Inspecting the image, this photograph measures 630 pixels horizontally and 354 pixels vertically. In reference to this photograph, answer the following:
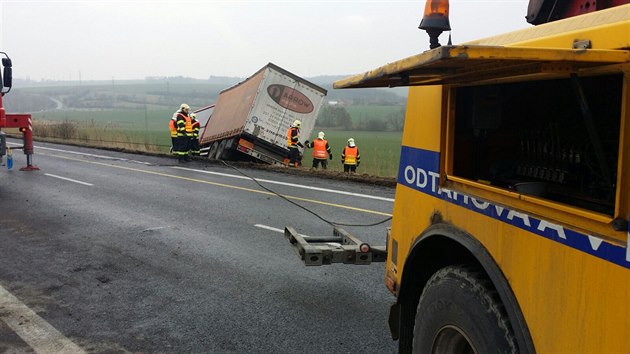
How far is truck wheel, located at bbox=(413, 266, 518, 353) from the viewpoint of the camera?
211 cm

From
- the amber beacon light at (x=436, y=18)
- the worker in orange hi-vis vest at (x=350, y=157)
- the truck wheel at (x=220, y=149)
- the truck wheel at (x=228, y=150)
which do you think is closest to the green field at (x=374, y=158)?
the worker in orange hi-vis vest at (x=350, y=157)

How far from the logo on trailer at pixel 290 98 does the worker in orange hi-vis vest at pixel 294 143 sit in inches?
32.9

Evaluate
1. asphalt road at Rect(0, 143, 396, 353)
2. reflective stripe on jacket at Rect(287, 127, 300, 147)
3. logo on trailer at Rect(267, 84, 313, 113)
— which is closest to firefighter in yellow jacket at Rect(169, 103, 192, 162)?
logo on trailer at Rect(267, 84, 313, 113)

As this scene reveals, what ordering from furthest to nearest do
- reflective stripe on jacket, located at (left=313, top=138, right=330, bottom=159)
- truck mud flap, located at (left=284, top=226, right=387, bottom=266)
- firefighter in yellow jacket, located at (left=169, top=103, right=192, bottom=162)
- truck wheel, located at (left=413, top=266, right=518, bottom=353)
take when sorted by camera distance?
reflective stripe on jacket, located at (left=313, top=138, right=330, bottom=159), firefighter in yellow jacket, located at (left=169, top=103, right=192, bottom=162), truck mud flap, located at (left=284, top=226, right=387, bottom=266), truck wheel, located at (left=413, top=266, right=518, bottom=353)

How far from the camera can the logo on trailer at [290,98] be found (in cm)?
1938

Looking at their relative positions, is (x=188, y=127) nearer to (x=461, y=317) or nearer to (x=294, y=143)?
(x=294, y=143)

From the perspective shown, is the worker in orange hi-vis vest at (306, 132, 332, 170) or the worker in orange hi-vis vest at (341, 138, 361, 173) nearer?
the worker in orange hi-vis vest at (341, 138, 361, 173)

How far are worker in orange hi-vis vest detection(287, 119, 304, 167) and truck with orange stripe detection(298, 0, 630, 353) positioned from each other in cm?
1522

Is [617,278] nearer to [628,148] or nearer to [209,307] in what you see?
[628,148]

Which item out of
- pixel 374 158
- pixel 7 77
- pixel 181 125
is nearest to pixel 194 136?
pixel 181 125

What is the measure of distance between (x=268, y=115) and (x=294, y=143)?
1606 millimetres

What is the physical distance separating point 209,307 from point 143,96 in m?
149

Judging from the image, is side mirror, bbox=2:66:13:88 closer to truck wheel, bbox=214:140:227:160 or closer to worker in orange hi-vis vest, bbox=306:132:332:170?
truck wheel, bbox=214:140:227:160

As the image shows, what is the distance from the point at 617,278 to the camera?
1.56 meters
